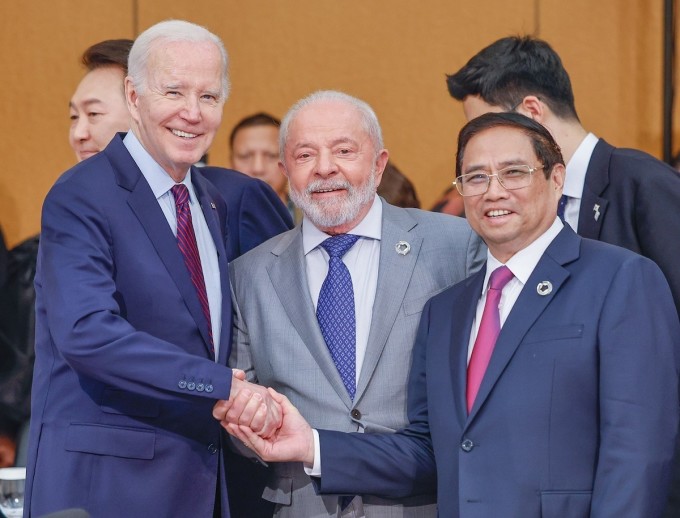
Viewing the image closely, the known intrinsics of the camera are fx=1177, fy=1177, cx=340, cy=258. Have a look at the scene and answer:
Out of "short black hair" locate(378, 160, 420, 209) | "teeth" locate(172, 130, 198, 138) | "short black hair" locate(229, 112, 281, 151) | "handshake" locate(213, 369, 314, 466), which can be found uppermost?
"short black hair" locate(229, 112, 281, 151)

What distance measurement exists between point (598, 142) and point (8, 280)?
1.87 meters

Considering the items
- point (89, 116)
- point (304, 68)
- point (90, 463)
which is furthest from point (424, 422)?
point (304, 68)

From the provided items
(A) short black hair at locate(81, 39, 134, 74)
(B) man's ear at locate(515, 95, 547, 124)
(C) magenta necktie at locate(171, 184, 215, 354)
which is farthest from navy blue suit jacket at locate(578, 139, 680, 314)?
(A) short black hair at locate(81, 39, 134, 74)

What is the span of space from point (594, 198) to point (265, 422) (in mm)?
967

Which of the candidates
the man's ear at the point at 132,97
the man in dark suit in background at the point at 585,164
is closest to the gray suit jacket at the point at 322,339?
the man in dark suit in background at the point at 585,164

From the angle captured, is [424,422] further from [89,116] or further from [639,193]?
[89,116]

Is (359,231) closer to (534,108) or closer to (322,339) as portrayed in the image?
(322,339)

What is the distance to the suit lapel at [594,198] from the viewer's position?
273 cm

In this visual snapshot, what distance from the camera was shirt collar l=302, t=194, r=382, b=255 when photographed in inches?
104

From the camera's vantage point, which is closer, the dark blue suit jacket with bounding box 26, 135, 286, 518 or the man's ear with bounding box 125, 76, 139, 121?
the dark blue suit jacket with bounding box 26, 135, 286, 518

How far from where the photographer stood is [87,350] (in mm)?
2238

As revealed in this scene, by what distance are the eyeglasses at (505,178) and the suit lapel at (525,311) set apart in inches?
6.2

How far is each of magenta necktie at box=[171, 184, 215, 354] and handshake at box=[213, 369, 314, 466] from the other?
15 cm

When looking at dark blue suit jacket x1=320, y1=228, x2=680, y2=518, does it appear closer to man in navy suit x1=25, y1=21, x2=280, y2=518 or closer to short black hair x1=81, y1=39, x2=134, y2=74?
man in navy suit x1=25, y1=21, x2=280, y2=518
